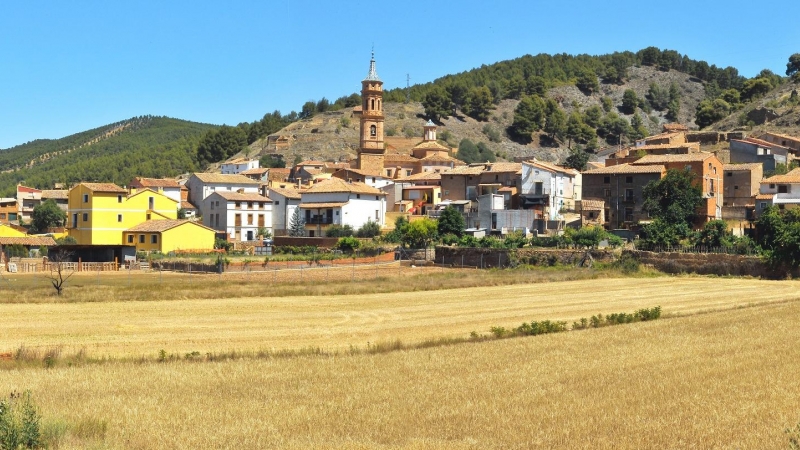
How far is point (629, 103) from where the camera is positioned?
172 m

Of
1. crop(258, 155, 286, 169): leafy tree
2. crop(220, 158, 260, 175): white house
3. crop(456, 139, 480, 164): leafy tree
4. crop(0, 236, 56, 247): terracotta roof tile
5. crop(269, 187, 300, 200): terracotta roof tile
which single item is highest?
crop(456, 139, 480, 164): leafy tree

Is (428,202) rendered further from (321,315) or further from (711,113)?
(711,113)

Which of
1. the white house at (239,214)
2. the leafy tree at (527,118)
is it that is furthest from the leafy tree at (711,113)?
the white house at (239,214)

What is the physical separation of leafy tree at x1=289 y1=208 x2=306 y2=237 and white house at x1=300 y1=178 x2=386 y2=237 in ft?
1.41

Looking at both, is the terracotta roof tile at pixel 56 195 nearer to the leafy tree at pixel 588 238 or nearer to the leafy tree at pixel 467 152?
the leafy tree at pixel 467 152

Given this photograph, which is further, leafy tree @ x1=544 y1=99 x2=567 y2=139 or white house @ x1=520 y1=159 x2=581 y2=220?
leafy tree @ x1=544 y1=99 x2=567 y2=139

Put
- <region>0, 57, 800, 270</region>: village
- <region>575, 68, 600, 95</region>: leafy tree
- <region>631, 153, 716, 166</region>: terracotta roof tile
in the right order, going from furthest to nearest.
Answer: <region>575, 68, 600, 95</region>: leafy tree → <region>631, 153, 716, 166</region>: terracotta roof tile → <region>0, 57, 800, 270</region>: village

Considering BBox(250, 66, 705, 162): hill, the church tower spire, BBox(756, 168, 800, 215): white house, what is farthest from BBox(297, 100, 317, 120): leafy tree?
BBox(756, 168, 800, 215): white house

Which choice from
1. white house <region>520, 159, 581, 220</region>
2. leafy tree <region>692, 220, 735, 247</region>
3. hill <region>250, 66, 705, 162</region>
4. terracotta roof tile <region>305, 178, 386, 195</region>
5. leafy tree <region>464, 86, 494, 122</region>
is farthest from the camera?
leafy tree <region>464, 86, 494, 122</region>

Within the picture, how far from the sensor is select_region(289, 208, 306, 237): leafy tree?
73750 mm

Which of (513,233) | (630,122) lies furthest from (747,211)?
(630,122)

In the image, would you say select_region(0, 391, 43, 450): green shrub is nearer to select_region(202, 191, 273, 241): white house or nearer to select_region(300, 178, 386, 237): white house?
select_region(300, 178, 386, 237): white house

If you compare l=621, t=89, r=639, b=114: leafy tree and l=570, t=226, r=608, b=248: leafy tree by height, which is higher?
l=621, t=89, r=639, b=114: leafy tree

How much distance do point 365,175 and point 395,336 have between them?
66.7 metres
